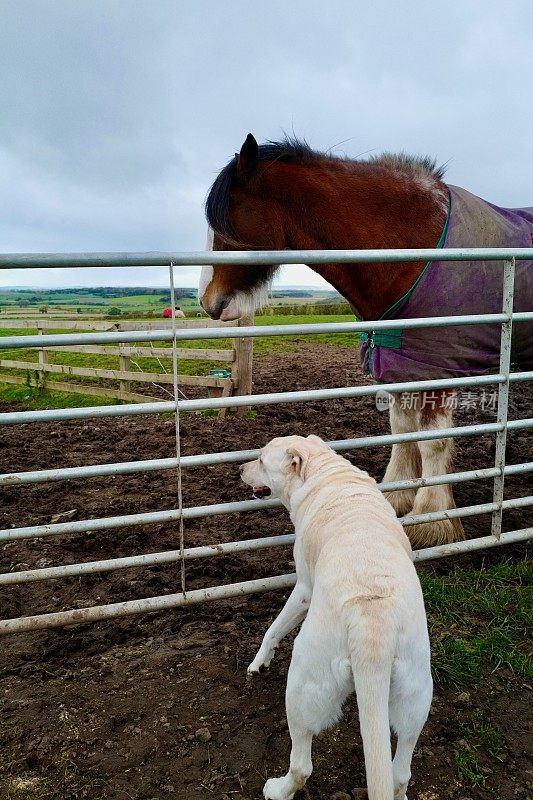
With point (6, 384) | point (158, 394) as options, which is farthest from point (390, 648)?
point (6, 384)

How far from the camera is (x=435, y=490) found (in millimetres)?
3762

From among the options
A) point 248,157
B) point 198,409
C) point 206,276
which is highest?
point 248,157

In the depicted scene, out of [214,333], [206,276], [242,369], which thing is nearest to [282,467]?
[214,333]

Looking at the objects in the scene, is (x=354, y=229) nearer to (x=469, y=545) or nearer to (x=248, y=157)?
(x=248, y=157)

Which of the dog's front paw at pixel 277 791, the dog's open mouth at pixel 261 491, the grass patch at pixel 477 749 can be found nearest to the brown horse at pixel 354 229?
the dog's open mouth at pixel 261 491

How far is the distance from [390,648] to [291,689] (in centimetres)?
38

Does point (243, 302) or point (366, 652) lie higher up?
point (243, 302)

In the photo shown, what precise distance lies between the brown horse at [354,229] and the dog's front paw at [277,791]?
2.07 meters

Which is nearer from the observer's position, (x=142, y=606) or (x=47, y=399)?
(x=142, y=606)

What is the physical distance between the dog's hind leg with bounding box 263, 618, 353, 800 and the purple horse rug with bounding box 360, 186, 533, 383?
2098 mm

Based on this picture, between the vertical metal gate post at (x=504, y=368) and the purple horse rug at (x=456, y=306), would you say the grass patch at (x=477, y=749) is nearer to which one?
the vertical metal gate post at (x=504, y=368)

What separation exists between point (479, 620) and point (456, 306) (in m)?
1.76

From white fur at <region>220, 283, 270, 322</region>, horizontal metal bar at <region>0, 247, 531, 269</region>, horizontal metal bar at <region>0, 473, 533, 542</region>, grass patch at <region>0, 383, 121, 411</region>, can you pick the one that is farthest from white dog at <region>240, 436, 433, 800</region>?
grass patch at <region>0, 383, 121, 411</region>

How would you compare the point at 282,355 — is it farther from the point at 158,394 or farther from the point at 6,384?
the point at 6,384
